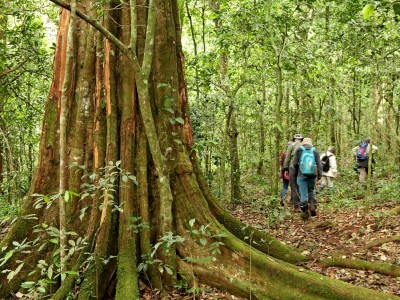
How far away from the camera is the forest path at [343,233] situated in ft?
15.9

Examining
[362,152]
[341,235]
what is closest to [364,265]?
[341,235]

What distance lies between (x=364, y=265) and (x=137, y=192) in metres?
3.16

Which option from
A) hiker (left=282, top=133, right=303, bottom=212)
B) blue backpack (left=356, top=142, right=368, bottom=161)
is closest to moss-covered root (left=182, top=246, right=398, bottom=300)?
hiker (left=282, top=133, right=303, bottom=212)

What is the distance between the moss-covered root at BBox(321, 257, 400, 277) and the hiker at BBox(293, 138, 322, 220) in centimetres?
346

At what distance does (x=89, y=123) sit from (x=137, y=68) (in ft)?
4.07

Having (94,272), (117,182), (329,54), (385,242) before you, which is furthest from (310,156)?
(94,272)

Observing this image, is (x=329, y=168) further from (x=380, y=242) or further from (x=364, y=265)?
(x=364, y=265)

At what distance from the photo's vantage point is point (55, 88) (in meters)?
5.04

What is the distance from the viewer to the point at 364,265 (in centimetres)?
493

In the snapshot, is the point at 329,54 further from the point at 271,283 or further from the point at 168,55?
the point at 271,283

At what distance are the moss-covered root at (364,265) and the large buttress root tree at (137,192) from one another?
0.47 meters

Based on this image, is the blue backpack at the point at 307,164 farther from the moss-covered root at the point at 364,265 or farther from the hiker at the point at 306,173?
the moss-covered root at the point at 364,265

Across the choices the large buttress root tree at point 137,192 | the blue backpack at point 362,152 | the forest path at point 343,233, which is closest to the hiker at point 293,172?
the forest path at point 343,233

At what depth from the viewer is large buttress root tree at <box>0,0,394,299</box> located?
160 inches
